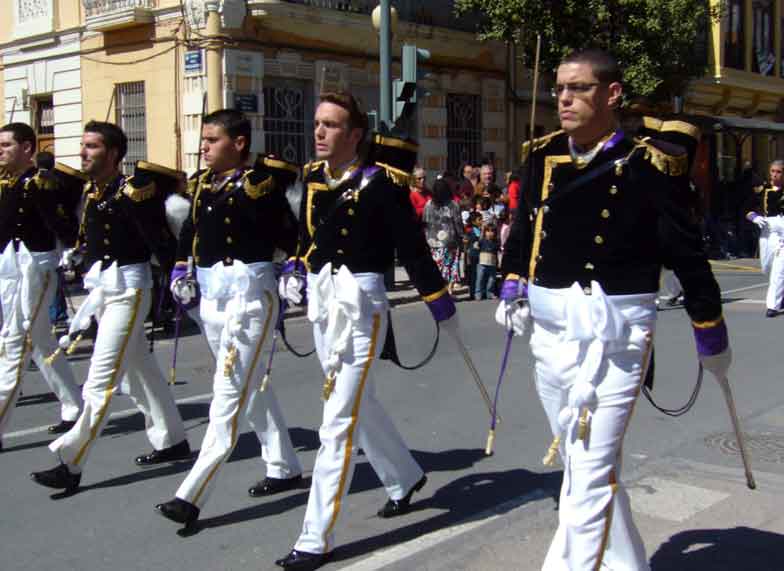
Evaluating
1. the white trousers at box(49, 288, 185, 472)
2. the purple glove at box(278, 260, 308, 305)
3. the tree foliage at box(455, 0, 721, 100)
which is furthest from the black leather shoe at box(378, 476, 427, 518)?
the tree foliage at box(455, 0, 721, 100)

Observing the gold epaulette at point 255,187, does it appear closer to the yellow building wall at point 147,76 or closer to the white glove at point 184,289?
the white glove at point 184,289

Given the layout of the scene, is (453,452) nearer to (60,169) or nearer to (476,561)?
(476,561)

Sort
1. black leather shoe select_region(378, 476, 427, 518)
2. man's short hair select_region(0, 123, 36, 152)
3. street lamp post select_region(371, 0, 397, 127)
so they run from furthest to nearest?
street lamp post select_region(371, 0, 397, 127) < man's short hair select_region(0, 123, 36, 152) < black leather shoe select_region(378, 476, 427, 518)

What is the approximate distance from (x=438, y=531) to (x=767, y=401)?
3.96 m

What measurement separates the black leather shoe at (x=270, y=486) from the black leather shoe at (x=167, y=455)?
2.78 feet

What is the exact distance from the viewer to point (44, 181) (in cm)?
664

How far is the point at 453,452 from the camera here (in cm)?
654

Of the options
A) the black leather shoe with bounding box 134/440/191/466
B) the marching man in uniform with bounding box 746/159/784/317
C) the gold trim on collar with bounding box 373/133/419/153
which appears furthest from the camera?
the marching man in uniform with bounding box 746/159/784/317

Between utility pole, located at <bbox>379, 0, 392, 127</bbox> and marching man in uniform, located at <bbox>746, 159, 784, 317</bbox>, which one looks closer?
marching man in uniform, located at <bbox>746, 159, 784, 317</bbox>

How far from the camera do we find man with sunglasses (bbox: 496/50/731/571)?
3676mm

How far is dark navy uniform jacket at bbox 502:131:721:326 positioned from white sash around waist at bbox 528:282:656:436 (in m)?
0.06

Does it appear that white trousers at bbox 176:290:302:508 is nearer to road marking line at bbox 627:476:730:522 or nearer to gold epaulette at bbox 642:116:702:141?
road marking line at bbox 627:476:730:522

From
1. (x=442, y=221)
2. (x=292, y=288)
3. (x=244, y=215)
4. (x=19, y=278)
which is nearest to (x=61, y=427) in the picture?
(x=19, y=278)

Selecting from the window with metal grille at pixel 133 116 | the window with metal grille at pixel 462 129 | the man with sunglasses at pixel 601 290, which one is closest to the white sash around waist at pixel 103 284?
the man with sunglasses at pixel 601 290
